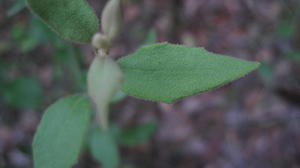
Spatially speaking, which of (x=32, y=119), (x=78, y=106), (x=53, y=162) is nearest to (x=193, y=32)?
(x=32, y=119)

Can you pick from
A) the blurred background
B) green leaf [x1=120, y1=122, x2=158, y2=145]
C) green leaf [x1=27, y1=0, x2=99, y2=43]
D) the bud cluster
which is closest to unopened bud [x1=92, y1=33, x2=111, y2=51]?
the bud cluster

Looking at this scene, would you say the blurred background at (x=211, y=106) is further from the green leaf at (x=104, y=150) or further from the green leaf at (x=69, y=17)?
the green leaf at (x=69, y=17)

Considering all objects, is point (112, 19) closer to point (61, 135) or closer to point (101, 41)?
point (101, 41)

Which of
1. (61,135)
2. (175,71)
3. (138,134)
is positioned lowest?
(138,134)

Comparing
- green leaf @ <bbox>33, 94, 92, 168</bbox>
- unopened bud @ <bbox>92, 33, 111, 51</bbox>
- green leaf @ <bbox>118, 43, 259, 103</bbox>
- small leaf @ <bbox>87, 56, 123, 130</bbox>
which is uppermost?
unopened bud @ <bbox>92, 33, 111, 51</bbox>

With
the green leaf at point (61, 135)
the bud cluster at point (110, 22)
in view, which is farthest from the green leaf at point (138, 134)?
the bud cluster at point (110, 22)

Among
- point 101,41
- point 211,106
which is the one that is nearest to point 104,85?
point 101,41

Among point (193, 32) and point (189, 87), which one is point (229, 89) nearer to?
point (193, 32)

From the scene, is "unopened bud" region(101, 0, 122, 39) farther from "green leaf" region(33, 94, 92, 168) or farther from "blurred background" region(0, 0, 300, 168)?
"blurred background" region(0, 0, 300, 168)

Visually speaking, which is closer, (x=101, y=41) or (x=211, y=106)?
(x=101, y=41)
